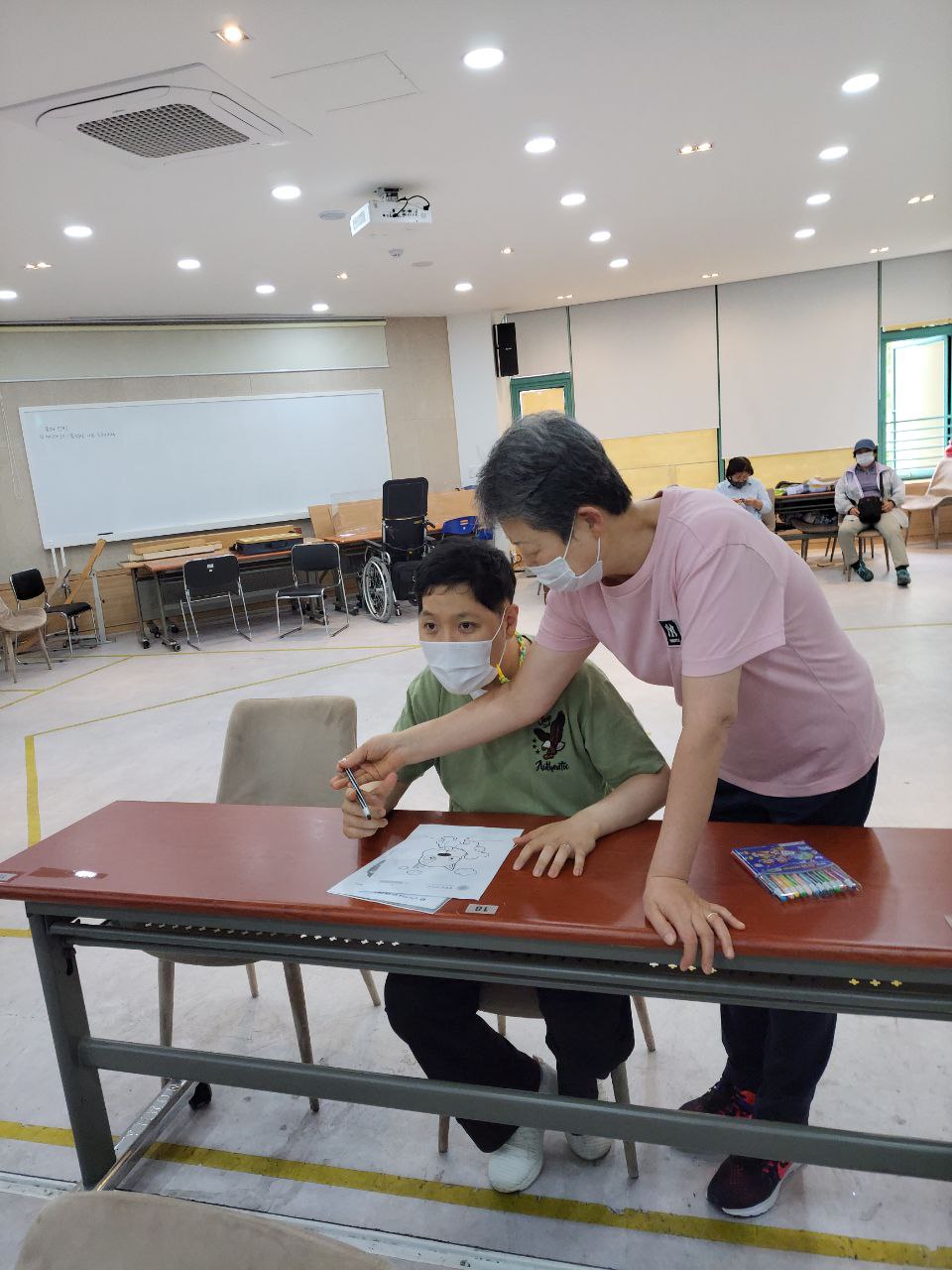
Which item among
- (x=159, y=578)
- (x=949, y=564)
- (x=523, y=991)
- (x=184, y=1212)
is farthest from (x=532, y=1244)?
(x=949, y=564)

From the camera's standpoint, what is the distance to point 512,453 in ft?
4.17

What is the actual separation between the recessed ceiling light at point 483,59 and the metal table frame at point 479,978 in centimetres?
389

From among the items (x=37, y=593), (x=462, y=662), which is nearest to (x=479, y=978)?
(x=462, y=662)

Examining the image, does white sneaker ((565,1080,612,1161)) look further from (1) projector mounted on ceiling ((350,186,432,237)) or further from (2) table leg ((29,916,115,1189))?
(1) projector mounted on ceiling ((350,186,432,237))

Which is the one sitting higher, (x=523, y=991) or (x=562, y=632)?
(x=562, y=632)

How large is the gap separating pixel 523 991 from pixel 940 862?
2.56 ft

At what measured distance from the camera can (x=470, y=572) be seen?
161 cm

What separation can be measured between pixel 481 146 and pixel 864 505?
4968 millimetres

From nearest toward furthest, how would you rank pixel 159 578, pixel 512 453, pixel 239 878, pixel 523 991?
pixel 512 453 → pixel 239 878 → pixel 523 991 → pixel 159 578

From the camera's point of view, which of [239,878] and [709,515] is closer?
[709,515]

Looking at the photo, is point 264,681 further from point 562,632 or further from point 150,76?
point 562,632

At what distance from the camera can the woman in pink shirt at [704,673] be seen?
1.19 metres

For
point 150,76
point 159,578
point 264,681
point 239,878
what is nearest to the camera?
point 239,878

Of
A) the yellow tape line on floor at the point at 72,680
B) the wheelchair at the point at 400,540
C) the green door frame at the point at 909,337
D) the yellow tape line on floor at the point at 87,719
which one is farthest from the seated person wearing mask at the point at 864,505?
the yellow tape line on floor at the point at 72,680
